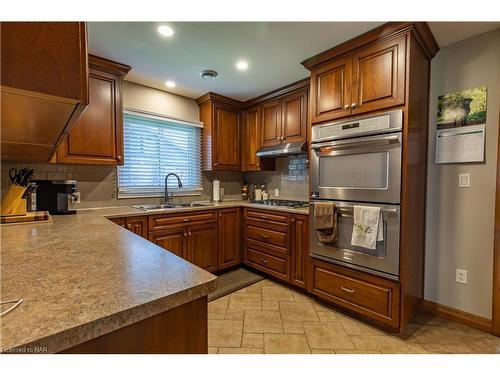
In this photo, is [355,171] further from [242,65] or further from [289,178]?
[242,65]

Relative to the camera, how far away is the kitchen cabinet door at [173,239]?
2.36m

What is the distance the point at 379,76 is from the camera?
1780 mm

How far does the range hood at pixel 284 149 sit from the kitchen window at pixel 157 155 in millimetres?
981

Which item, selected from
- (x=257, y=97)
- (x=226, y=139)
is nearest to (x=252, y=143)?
(x=226, y=139)

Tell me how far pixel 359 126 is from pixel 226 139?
1.89m

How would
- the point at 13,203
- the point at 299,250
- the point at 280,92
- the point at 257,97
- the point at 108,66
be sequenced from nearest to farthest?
1. the point at 13,203
2. the point at 108,66
3. the point at 299,250
4. the point at 280,92
5. the point at 257,97

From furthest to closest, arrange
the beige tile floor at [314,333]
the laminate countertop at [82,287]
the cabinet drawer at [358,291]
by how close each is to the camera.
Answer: the cabinet drawer at [358,291]
the beige tile floor at [314,333]
the laminate countertop at [82,287]

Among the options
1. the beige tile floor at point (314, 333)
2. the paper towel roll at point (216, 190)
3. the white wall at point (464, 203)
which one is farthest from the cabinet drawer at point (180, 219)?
the white wall at point (464, 203)

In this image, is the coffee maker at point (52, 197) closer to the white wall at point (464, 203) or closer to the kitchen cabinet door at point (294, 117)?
the kitchen cabinet door at point (294, 117)

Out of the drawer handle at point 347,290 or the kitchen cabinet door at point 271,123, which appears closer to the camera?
the drawer handle at point 347,290

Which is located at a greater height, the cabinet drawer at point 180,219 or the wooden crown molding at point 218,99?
the wooden crown molding at point 218,99
